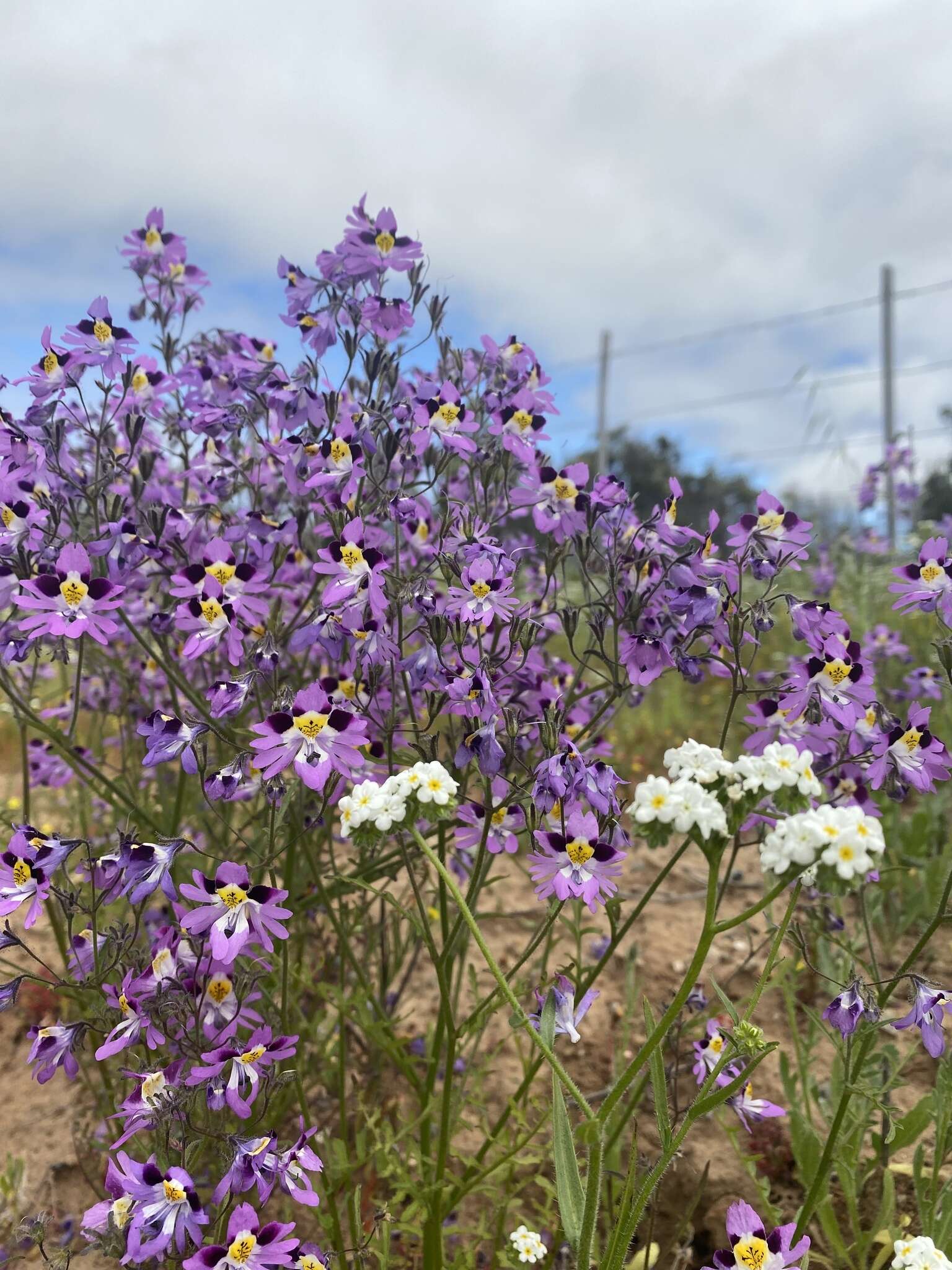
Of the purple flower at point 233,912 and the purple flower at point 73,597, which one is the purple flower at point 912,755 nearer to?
the purple flower at point 233,912

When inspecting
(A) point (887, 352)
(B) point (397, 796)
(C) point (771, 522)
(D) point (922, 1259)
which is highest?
(A) point (887, 352)

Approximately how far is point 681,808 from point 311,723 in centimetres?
67

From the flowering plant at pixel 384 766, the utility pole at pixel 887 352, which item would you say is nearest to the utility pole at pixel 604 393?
the utility pole at pixel 887 352

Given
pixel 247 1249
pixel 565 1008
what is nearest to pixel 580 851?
pixel 565 1008

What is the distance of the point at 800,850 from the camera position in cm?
114

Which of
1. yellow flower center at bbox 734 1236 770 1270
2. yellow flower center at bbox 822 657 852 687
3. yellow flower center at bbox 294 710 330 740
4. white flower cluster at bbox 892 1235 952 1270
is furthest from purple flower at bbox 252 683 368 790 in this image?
white flower cluster at bbox 892 1235 952 1270

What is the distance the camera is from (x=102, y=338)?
2.18 m

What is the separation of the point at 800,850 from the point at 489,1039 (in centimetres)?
230

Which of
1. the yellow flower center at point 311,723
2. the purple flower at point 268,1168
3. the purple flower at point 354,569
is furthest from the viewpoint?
the purple flower at point 354,569

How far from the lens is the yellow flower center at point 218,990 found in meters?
1.74

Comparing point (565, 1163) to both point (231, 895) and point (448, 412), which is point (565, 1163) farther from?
point (448, 412)

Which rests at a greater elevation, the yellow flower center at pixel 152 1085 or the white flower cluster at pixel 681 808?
the white flower cluster at pixel 681 808

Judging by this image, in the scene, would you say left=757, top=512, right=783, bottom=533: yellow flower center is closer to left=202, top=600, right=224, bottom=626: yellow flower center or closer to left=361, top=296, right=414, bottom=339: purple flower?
left=361, top=296, right=414, bottom=339: purple flower

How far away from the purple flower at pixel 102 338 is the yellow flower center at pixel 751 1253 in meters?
2.15
